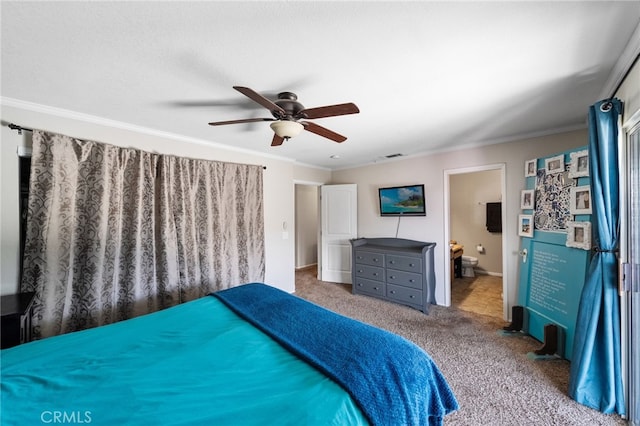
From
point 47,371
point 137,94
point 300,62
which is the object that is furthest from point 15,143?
point 300,62

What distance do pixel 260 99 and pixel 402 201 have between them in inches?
123

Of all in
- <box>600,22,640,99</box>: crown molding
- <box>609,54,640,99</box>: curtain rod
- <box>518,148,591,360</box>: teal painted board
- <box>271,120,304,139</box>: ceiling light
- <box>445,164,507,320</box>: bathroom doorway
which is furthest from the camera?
<box>445,164,507,320</box>: bathroom doorway

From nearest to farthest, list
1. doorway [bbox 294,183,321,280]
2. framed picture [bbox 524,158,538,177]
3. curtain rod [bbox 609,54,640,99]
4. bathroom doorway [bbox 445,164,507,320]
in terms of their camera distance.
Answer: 1. curtain rod [bbox 609,54,640,99]
2. framed picture [bbox 524,158,538,177]
3. bathroom doorway [bbox 445,164,507,320]
4. doorway [bbox 294,183,321,280]

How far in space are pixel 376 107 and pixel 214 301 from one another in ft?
7.27

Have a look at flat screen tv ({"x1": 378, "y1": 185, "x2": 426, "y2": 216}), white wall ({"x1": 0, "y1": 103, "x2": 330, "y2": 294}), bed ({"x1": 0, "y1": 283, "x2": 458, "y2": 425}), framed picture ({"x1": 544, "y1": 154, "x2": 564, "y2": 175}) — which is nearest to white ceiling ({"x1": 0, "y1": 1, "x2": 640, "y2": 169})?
white wall ({"x1": 0, "y1": 103, "x2": 330, "y2": 294})

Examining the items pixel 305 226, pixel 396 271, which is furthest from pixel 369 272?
pixel 305 226

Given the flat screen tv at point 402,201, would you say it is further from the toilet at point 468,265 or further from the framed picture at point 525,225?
the toilet at point 468,265

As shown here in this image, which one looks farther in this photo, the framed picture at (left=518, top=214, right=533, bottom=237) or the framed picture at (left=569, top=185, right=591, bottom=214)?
the framed picture at (left=518, top=214, right=533, bottom=237)

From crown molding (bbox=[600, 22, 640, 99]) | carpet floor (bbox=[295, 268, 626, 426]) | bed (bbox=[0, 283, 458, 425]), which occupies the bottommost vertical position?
carpet floor (bbox=[295, 268, 626, 426])

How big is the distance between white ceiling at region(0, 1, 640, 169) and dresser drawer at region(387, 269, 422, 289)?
214 centimetres

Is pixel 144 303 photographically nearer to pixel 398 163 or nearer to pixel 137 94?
pixel 137 94

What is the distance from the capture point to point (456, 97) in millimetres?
1981

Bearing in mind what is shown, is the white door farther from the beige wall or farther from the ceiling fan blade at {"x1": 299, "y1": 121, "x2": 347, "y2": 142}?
the ceiling fan blade at {"x1": 299, "y1": 121, "x2": 347, "y2": 142}

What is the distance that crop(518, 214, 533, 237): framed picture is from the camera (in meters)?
2.73
